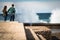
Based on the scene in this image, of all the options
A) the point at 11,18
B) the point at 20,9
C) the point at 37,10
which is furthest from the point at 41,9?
the point at 11,18

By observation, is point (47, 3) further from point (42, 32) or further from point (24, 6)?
point (42, 32)

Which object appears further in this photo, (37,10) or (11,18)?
(37,10)

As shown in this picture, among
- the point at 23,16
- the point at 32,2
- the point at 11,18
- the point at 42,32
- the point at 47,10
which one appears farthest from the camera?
the point at 32,2

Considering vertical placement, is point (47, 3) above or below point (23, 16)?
above

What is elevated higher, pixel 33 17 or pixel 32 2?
pixel 32 2

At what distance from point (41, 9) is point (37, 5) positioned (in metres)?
0.68

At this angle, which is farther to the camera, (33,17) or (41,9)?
(41,9)

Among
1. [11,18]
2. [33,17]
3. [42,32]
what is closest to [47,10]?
[33,17]

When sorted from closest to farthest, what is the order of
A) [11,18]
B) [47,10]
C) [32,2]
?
1. [11,18]
2. [47,10]
3. [32,2]

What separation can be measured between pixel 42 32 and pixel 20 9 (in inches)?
333

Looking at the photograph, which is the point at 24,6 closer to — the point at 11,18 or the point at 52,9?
the point at 52,9

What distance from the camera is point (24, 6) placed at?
15.7 metres

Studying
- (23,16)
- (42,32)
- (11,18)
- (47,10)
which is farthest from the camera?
(47,10)

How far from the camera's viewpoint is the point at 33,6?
16016 mm
